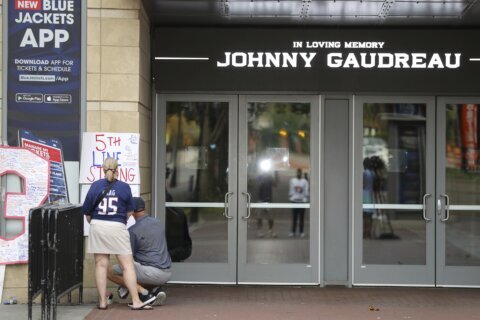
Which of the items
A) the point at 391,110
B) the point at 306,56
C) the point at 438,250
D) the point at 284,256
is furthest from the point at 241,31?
the point at 438,250

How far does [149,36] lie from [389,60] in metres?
3.22

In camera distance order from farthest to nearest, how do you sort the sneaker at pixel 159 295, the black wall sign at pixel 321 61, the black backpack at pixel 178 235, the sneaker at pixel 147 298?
the black backpack at pixel 178 235 → the black wall sign at pixel 321 61 → the sneaker at pixel 159 295 → the sneaker at pixel 147 298

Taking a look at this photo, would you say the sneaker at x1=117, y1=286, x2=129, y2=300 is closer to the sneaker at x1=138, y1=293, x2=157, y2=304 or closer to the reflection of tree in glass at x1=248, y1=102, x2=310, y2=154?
the sneaker at x1=138, y1=293, x2=157, y2=304

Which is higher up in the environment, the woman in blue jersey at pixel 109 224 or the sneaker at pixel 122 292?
the woman in blue jersey at pixel 109 224

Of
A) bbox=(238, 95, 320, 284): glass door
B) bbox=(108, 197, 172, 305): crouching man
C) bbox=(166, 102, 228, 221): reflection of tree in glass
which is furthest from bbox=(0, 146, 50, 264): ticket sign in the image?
bbox=(238, 95, 320, 284): glass door

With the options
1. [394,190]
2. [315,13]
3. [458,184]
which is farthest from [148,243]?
[458,184]

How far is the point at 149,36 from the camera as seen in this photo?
32.6 ft

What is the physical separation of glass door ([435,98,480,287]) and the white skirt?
4492 mm

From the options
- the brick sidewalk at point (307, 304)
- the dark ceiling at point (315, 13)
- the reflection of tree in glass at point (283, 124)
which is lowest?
the brick sidewalk at point (307, 304)

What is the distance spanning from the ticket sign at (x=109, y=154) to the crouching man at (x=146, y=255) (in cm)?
50

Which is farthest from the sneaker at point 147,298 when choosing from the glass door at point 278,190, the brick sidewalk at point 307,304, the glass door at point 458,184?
the glass door at point 458,184

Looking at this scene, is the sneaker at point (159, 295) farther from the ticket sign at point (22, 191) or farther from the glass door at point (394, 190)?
the glass door at point (394, 190)

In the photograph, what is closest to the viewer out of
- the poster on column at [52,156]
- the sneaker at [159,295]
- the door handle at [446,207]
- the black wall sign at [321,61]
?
the sneaker at [159,295]

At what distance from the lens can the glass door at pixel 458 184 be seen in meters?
10.2
